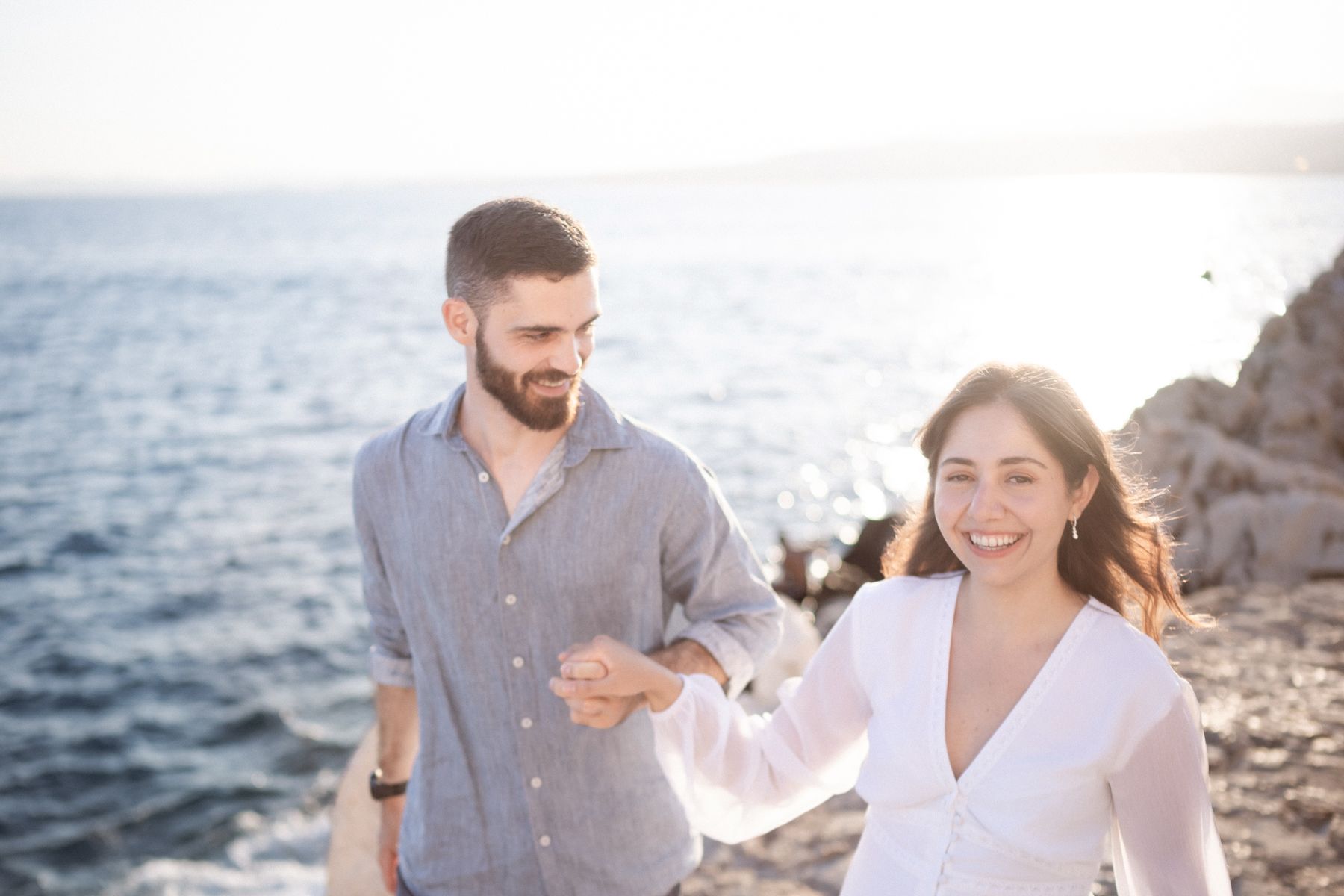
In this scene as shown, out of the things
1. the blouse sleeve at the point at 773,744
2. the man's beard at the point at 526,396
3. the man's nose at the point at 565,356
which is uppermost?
the man's nose at the point at 565,356

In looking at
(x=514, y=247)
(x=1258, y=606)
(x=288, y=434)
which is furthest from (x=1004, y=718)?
(x=288, y=434)

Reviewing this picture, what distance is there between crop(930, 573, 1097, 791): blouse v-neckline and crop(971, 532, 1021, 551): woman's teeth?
239 mm

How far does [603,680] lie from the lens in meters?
2.46

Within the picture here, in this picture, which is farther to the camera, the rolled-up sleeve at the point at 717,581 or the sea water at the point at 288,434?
the sea water at the point at 288,434

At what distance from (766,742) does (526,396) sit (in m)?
1.07

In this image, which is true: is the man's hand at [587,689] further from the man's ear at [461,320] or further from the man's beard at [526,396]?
the man's ear at [461,320]

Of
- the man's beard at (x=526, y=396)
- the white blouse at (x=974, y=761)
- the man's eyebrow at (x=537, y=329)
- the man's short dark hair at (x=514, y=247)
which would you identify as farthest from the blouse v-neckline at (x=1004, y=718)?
the man's short dark hair at (x=514, y=247)

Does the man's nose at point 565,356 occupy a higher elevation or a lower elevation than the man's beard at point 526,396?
higher

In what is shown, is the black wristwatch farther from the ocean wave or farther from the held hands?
the ocean wave

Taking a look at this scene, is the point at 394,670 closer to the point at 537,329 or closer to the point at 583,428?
the point at 583,428

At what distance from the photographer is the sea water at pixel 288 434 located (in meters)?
9.88

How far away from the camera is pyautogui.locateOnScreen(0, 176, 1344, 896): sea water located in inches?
389

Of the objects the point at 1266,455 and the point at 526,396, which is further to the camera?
the point at 1266,455

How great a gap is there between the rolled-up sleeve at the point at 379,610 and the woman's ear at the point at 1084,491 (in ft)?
6.01
